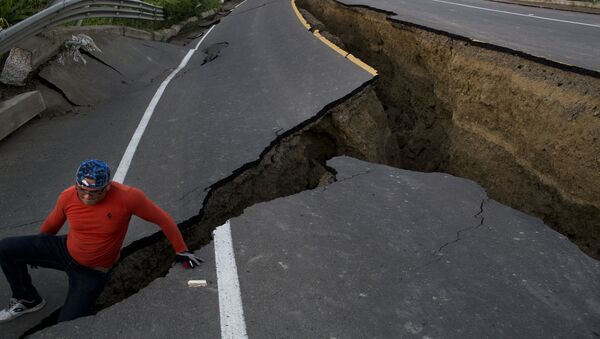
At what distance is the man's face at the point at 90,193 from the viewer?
12.5 ft

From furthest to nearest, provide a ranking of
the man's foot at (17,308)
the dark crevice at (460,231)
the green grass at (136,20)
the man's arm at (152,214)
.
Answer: the green grass at (136,20), the dark crevice at (460,231), the man's arm at (152,214), the man's foot at (17,308)

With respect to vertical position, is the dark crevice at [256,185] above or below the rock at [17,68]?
below

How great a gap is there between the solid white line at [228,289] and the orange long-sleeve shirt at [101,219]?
0.49 meters

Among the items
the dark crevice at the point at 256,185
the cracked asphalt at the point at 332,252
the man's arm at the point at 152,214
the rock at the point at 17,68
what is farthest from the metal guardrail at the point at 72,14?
the man's arm at the point at 152,214

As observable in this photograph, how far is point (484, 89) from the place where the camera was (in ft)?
22.3

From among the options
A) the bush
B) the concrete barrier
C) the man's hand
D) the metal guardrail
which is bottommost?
the man's hand

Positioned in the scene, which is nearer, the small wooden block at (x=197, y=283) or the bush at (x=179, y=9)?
the small wooden block at (x=197, y=283)

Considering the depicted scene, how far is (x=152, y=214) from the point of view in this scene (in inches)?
161

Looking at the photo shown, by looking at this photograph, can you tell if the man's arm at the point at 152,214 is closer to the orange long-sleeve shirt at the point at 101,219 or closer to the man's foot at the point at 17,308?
the orange long-sleeve shirt at the point at 101,219

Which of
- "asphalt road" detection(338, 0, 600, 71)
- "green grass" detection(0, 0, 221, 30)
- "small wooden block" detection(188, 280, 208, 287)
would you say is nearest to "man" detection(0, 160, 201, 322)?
"small wooden block" detection(188, 280, 208, 287)

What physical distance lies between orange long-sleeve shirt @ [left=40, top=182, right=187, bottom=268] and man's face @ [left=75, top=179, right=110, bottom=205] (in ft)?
0.24

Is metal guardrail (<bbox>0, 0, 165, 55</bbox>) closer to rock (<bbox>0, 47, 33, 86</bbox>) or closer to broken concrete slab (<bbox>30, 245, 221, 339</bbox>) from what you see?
rock (<bbox>0, 47, 33, 86</bbox>)

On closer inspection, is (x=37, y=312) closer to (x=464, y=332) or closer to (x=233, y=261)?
(x=233, y=261)

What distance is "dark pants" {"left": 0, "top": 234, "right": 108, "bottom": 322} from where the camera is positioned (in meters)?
3.81
